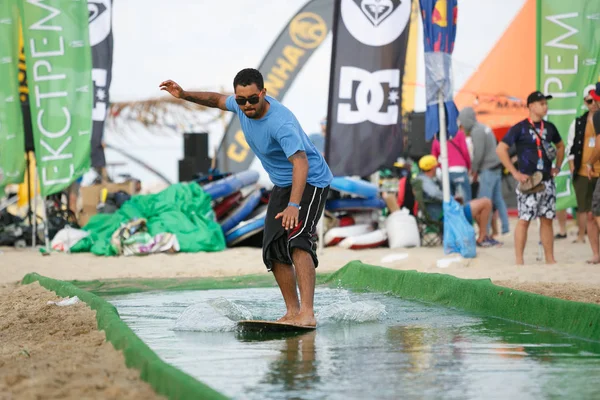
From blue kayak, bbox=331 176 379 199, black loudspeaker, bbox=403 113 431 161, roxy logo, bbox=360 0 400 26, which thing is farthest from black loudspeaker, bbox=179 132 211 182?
roxy logo, bbox=360 0 400 26

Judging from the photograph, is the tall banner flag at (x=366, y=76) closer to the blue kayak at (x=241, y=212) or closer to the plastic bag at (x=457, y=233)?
the plastic bag at (x=457, y=233)

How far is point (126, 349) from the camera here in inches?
165

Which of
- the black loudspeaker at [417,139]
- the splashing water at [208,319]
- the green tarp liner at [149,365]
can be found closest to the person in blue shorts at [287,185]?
the splashing water at [208,319]

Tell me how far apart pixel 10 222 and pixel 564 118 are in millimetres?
9413

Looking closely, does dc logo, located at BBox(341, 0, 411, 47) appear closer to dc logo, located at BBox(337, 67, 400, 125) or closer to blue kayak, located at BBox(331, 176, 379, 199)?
dc logo, located at BBox(337, 67, 400, 125)

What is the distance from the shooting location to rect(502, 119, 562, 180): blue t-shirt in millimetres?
9320

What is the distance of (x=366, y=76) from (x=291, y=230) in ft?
19.7

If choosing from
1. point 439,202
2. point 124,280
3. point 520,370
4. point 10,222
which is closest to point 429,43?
point 439,202

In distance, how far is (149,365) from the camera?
12.1ft

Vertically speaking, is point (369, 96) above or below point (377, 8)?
below

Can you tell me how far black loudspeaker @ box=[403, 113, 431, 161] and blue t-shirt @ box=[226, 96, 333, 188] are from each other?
12.8m

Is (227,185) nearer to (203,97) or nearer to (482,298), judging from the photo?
(203,97)

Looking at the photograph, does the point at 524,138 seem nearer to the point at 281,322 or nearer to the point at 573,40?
the point at 573,40

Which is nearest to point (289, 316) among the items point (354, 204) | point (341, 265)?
point (341, 265)
